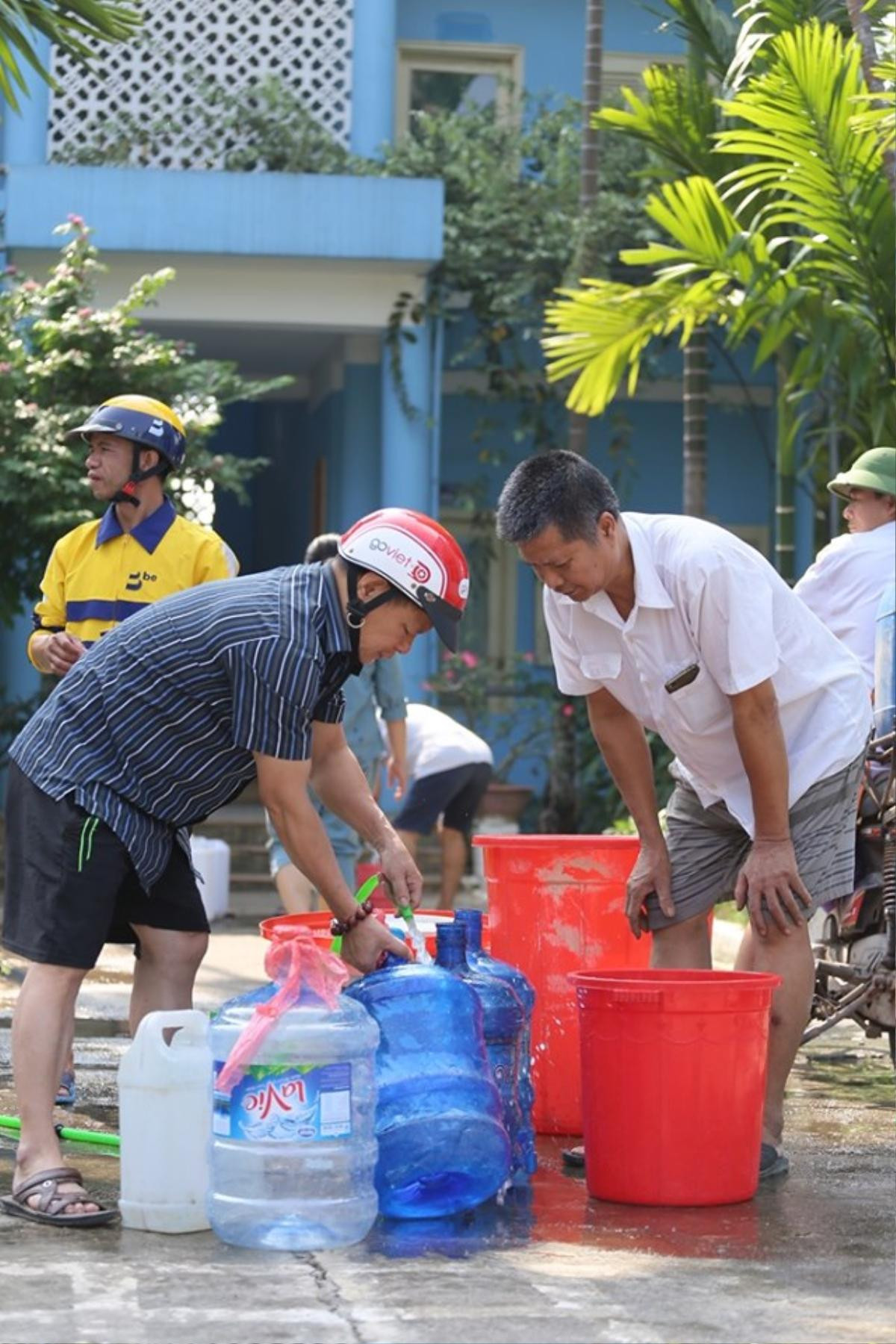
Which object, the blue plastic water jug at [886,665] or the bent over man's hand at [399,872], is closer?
the bent over man's hand at [399,872]

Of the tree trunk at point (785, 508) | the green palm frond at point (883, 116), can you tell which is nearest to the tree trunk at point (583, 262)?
the tree trunk at point (785, 508)

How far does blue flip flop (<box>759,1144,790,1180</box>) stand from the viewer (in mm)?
5777

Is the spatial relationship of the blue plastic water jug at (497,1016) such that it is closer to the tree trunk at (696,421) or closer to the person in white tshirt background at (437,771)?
the person in white tshirt background at (437,771)

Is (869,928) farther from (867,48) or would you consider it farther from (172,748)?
(867,48)

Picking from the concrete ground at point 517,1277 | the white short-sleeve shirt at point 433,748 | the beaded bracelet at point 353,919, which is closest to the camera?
the concrete ground at point 517,1277

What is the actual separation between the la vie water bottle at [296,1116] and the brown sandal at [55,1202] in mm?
271

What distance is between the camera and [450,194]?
17188mm

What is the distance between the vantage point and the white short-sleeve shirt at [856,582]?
7938mm

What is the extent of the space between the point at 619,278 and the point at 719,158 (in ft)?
15.9

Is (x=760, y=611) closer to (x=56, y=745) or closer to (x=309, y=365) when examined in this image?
(x=56, y=745)

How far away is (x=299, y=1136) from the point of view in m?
4.89

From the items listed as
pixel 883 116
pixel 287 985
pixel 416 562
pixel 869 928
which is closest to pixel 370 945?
A: pixel 287 985

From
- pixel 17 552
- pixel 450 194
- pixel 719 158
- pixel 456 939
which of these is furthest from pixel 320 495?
pixel 456 939

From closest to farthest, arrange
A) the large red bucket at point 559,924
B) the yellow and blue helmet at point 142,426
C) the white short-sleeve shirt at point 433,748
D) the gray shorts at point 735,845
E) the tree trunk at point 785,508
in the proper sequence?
the gray shorts at point 735,845, the large red bucket at point 559,924, the yellow and blue helmet at point 142,426, the white short-sleeve shirt at point 433,748, the tree trunk at point 785,508
